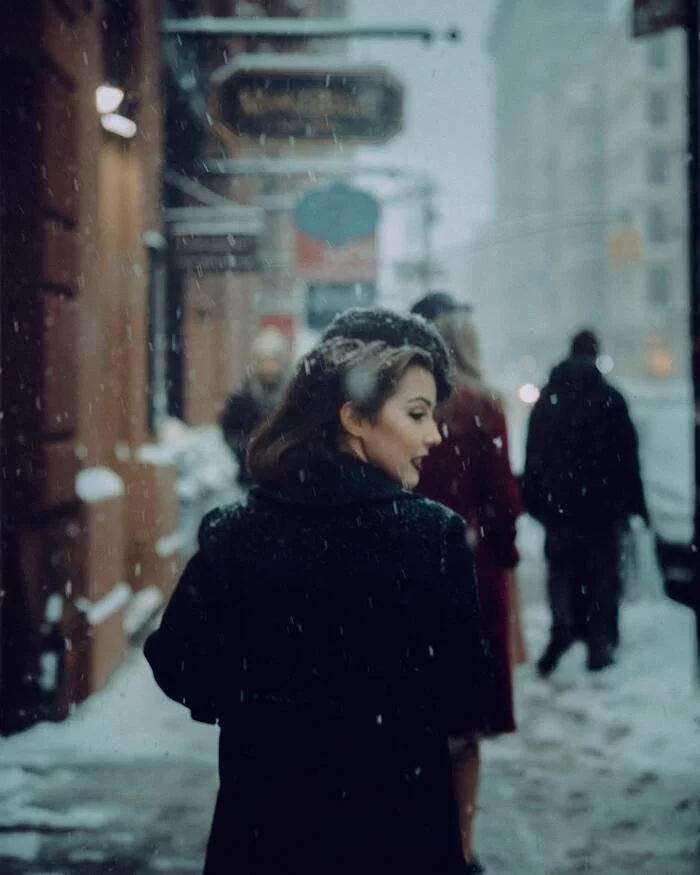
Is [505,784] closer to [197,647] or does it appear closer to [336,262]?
[197,647]

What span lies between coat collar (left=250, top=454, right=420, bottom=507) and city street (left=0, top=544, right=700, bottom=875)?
2.71 metres

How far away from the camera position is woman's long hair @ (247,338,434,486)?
2.24m

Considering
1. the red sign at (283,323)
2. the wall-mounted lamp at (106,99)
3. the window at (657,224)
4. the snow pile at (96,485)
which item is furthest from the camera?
the window at (657,224)

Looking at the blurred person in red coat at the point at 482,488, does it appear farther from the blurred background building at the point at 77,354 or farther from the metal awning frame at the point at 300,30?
the metal awning frame at the point at 300,30

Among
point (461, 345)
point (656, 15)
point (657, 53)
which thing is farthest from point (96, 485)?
point (657, 53)

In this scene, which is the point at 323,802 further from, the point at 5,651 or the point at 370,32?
the point at 370,32

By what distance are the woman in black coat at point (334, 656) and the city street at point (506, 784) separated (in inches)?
95.4

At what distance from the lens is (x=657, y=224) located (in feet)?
276

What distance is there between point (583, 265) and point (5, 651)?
331 feet

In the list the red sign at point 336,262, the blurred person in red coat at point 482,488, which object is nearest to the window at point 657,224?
the red sign at point 336,262

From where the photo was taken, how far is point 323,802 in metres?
2.17

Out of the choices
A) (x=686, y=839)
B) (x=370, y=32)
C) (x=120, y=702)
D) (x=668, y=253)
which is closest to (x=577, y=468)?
(x=686, y=839)

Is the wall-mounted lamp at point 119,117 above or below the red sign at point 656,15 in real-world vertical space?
below

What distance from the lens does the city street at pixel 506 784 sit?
4.53 m
